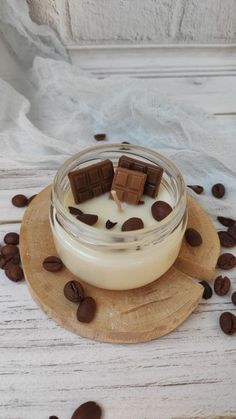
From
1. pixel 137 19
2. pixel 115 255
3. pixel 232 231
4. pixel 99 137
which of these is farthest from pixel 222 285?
pixel 137 19

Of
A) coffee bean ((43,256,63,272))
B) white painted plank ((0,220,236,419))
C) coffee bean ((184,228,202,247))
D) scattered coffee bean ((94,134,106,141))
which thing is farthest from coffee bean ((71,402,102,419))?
scattered coffee bean ((94,134,106,141))

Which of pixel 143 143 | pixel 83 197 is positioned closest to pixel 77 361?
pixel 83 197

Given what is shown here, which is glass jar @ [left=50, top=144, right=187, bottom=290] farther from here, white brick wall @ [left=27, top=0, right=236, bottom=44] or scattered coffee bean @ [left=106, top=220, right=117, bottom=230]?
white brick wall @ [left=27, top=0, right=236, bottom=44]

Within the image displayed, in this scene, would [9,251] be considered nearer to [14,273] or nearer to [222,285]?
[14,273]

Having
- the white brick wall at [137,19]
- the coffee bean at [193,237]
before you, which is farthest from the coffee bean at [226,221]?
the white brick wall at [137,19]

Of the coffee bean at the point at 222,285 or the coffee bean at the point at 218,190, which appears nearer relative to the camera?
the coffee bean at the point at 222,285

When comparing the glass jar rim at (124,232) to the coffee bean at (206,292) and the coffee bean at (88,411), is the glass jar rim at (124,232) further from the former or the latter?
the coffee bean at (88,411)
